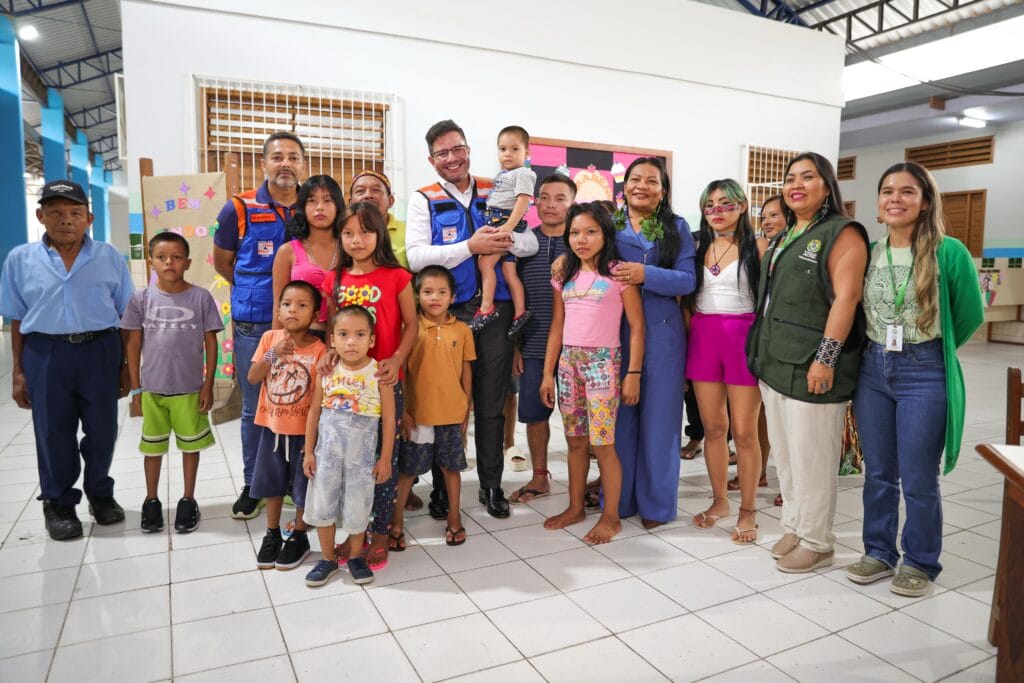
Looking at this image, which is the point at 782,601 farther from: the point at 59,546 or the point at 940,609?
the point at 59,546

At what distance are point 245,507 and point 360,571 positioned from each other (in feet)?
3.08

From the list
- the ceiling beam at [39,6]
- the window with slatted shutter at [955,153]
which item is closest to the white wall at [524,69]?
the window with slatted shutter at [955,153]

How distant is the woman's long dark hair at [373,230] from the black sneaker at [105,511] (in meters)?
1.52

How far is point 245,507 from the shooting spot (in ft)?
10.1

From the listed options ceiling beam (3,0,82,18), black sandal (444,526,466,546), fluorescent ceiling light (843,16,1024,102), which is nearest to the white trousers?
black sandal (444,526,466,546)

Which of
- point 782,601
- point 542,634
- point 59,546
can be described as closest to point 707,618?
point 782,601

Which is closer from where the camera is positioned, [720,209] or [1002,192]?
[720,209]

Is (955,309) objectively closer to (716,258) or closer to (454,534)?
(716,258)

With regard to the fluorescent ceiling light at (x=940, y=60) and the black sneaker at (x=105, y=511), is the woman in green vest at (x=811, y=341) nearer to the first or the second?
the black sneaker at (x=105, y=511)

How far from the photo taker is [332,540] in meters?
2.48

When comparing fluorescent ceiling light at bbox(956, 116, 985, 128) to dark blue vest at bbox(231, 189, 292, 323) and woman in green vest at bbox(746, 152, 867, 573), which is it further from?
dark blue vest at bbox(231, 189, 292, 323)

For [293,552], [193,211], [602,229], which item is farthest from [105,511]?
[193,211]

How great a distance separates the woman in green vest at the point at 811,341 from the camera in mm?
2365

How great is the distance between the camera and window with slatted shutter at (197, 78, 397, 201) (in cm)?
503
